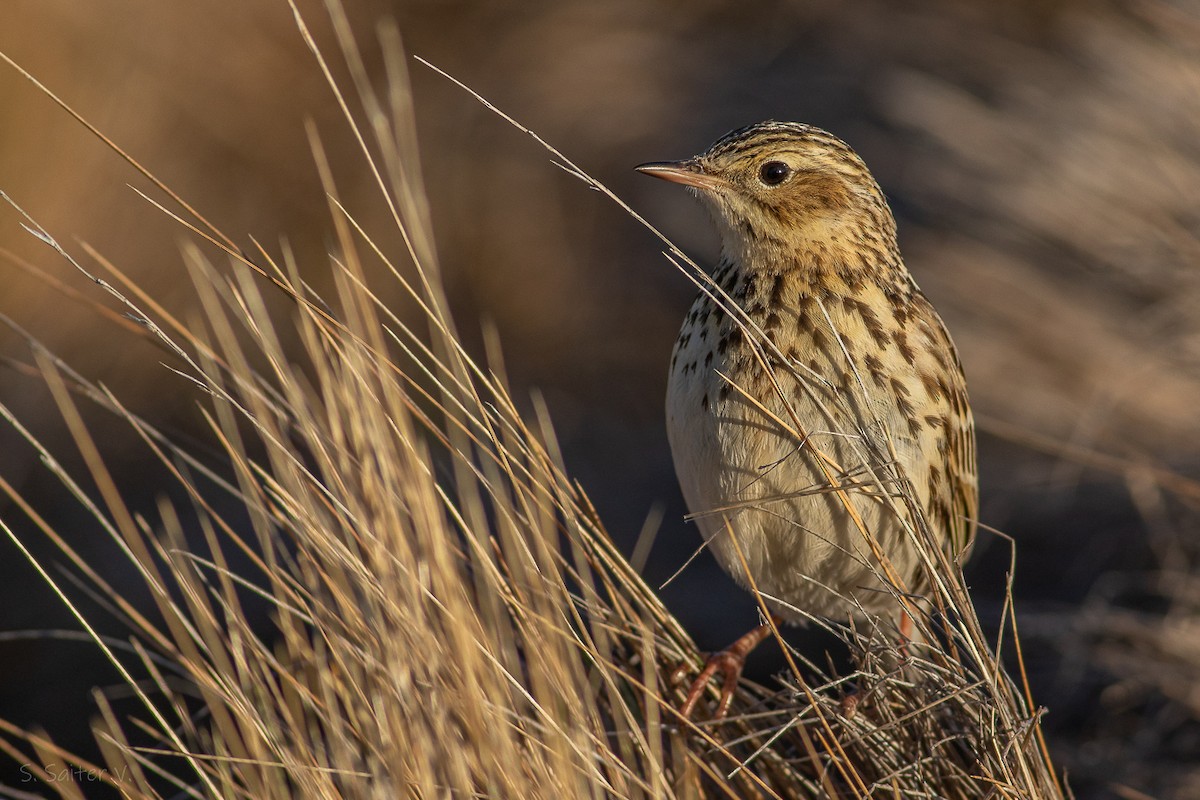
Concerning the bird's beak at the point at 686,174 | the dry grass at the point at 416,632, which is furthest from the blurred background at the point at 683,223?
the bird's beak at the point at 686,174

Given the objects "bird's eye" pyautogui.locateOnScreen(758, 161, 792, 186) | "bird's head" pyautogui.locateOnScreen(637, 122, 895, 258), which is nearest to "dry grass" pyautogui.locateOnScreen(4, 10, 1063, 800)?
"bird's head" pyautogui.locateOnScreen(637, 122, 895, 258)

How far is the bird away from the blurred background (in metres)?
1.70

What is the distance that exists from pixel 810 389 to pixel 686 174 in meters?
0.68

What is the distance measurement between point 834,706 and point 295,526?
3.62 ft

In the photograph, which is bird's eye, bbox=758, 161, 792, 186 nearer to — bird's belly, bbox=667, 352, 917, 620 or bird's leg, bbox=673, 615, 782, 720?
bird's belly, bbox=667, 352, 917, 620

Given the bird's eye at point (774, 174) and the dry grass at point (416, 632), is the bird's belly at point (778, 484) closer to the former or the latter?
the dry grass at point (416, 632)

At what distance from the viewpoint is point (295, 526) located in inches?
99.5

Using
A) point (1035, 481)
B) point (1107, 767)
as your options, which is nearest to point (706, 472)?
point (1107, 767)

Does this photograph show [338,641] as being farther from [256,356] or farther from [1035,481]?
[256,356]

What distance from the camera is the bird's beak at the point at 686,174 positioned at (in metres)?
2.98

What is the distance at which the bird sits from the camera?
272 cm

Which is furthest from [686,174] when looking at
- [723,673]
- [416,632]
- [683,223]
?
[683,223]

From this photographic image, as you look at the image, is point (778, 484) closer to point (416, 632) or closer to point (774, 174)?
point (774, 174)

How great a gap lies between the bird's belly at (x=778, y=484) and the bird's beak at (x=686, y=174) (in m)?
0.44
